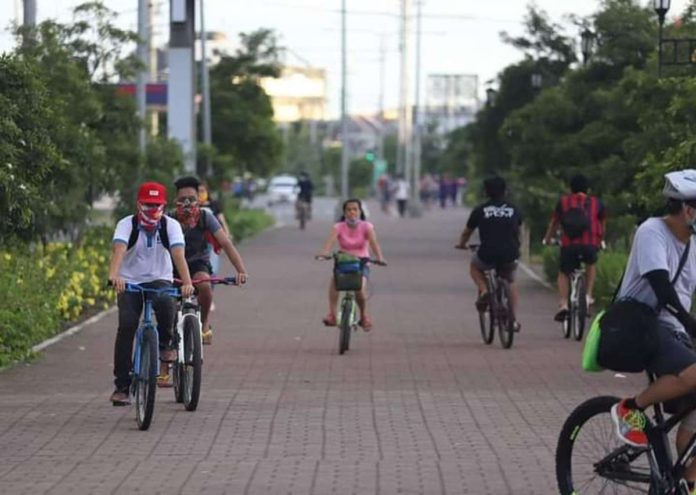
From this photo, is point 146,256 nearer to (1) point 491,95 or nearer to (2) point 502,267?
(2) point 502,267

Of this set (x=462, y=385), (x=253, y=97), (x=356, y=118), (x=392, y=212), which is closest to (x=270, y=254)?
(x=253, y=97)

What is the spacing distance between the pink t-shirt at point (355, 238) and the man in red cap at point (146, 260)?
6.18 m

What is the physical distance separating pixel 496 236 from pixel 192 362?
669cm

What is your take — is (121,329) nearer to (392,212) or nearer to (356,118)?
(392,212)

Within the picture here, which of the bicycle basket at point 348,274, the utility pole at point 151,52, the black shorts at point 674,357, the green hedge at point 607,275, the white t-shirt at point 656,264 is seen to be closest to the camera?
the black shorts at point 674,357

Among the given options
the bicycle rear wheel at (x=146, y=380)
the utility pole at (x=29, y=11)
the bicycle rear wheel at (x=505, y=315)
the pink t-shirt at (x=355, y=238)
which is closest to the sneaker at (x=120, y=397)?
the bicycle rear wheel at (x=146, y=380)

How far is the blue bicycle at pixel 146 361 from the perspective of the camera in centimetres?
1224

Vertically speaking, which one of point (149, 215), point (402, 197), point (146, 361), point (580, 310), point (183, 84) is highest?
point (183, 84)

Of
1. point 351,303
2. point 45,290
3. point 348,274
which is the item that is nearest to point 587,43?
point 348,274

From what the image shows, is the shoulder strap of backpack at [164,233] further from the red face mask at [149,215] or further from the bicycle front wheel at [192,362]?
the bicycle front wheel at [192,362]

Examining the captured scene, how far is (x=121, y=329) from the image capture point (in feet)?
42.2

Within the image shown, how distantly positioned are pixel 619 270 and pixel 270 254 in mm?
18941

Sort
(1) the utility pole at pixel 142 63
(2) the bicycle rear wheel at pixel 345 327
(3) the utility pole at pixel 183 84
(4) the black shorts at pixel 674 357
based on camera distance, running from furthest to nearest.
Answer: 1. (3) the utility pole at pixel 183 84
2. (1) the utility pole at pixel 142 63
3. (2) the bicycle rear wheel at pixel 345 327
4. (4) the black shorts at pixel 674 357

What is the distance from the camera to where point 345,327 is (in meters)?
18.3
